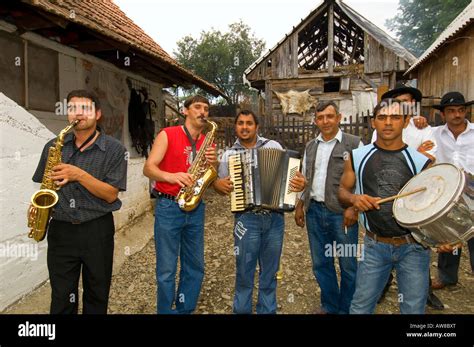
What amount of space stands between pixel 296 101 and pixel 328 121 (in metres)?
11.5

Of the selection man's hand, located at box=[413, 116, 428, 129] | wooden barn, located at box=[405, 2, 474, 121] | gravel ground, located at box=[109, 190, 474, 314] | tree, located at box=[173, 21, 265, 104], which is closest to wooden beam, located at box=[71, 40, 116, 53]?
gravel ground, located at box=[109, 190, 474, 314]

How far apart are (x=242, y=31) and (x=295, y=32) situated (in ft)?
89.9

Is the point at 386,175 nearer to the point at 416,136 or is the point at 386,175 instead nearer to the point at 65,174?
the point at 416,136

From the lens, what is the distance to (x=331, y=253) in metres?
3.46

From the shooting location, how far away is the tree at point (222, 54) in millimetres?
36188

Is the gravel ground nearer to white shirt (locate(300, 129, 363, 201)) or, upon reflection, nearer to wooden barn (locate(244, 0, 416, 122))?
white shirt (locate(300, 129, 363, 201))

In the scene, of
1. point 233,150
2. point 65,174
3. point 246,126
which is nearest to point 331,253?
point 233,150

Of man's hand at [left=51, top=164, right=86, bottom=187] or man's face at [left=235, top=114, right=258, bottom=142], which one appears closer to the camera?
man's hand at [left=51, top=164, right=86, bottom=187]

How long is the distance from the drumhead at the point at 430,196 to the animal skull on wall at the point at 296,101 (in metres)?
12.3

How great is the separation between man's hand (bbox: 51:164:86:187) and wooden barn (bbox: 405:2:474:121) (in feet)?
28.3

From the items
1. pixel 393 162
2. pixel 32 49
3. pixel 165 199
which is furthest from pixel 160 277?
pixel 32 49

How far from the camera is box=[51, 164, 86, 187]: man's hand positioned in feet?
8.27

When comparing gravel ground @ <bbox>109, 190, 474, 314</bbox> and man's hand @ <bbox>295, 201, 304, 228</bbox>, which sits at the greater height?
man's hand @ <bbox>295, 201, 304, 228</bbox>
